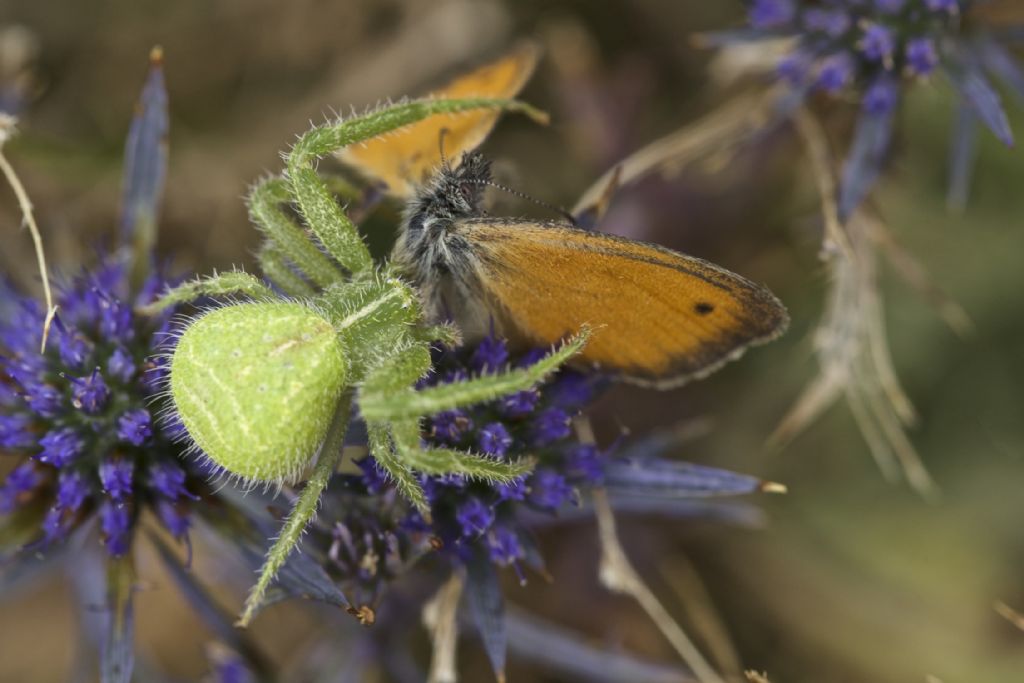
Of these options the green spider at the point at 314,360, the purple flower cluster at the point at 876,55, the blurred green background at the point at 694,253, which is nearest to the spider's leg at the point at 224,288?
the green spider at the point at 314,360

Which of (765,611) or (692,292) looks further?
(765,611)

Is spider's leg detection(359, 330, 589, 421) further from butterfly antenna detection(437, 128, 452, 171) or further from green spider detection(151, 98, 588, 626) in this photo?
butterfly antenna detection(437, 128, 452, 171)

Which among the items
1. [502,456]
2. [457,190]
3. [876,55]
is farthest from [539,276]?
[876,55]

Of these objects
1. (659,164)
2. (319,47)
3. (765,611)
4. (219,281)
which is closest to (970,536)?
(765,611)

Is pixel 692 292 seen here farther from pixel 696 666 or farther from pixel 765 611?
pixel 765 611

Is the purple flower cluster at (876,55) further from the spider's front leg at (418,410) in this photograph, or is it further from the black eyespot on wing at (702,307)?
the spider's front leg at (418,410)
